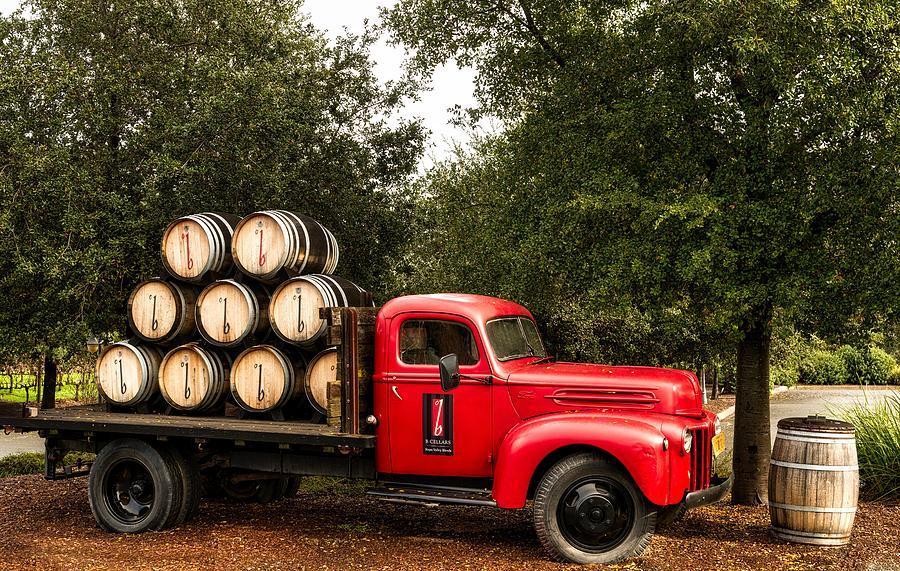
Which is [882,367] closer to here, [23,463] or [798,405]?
[798,405]

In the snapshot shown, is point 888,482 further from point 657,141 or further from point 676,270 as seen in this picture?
point 657,141

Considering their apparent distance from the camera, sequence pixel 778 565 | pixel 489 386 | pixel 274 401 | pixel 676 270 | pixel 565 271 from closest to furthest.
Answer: pixel 778 565 < pixel 489 386 < pixel 274 401 < pixel 676 270 < pixel 565 271

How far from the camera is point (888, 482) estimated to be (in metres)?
8.82

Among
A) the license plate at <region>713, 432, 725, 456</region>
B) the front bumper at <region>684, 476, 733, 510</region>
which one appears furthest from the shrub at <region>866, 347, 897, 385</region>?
the front bumper at <region>684, 476, 733, 510</region>

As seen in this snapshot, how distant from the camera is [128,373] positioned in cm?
773

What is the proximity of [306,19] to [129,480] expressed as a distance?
32.5 feet

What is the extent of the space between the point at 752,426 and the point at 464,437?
373 cm

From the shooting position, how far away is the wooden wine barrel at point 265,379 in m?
7.22

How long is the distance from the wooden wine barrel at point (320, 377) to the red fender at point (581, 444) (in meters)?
1.57

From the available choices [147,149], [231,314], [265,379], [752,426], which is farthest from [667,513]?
[147,149]

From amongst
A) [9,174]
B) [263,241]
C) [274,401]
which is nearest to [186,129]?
[9,174]

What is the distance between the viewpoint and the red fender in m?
6.06

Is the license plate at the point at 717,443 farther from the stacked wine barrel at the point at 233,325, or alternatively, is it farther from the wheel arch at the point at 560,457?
the stacked wine barrel at the point at 233,325

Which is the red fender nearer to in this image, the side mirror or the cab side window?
the side mirror
